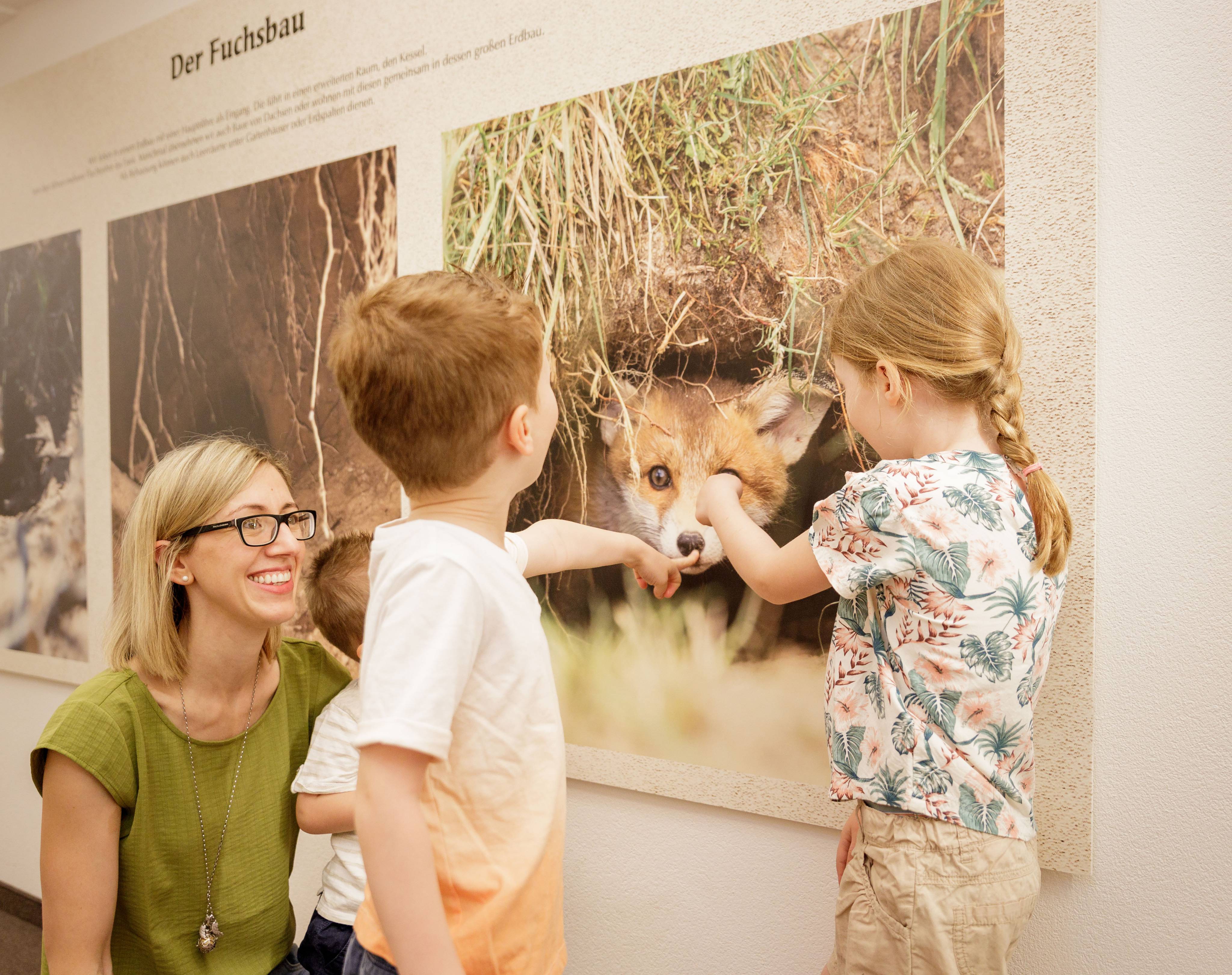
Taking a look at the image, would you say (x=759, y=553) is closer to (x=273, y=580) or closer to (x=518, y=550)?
(x=518, y=550)

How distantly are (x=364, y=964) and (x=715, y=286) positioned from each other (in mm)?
1186

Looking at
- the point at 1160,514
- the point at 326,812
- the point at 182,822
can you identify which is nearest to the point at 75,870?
the point at 182,822

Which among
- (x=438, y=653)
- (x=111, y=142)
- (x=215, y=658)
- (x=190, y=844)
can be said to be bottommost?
(x=190, y=844)

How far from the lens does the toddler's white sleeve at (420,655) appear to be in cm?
72

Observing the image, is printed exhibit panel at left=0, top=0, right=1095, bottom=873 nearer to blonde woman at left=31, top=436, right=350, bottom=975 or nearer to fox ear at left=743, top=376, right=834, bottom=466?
fox ear at left=743, top=376, right=834, bottom=466

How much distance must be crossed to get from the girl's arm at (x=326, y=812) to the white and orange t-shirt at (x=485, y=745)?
45 centimetres

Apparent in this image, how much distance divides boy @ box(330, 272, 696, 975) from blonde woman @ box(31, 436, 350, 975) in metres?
0.57

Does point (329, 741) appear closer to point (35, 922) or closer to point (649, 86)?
point (649, 86)

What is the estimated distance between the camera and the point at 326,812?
1312 mm

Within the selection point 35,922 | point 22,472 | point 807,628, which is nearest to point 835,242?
point 807,628

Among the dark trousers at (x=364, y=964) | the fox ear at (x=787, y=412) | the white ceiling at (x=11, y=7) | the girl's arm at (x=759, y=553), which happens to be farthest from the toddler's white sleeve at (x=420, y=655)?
the white ceiling at (x=11, y=7)

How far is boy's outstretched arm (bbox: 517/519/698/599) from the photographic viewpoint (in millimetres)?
1251

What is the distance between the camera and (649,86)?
1626mm

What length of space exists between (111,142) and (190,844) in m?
2.26
